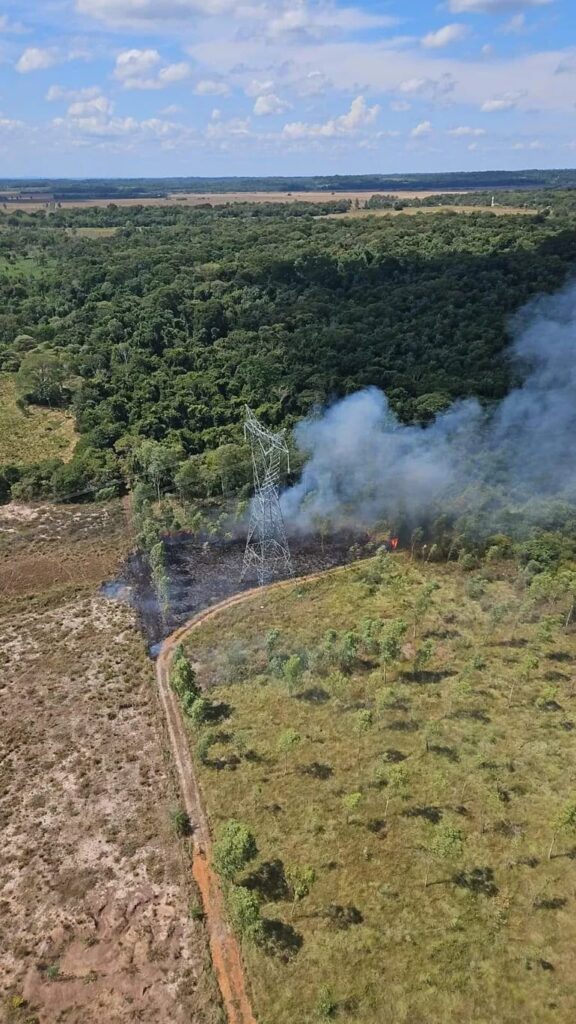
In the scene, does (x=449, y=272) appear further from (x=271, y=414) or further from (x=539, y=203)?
(x=539, y=203)

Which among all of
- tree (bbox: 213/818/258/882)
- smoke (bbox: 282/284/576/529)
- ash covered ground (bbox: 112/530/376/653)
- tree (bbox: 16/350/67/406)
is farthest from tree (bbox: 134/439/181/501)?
tree (bbox: 213/818/258/882)

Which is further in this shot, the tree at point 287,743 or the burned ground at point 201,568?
the burned ground at point 201,568

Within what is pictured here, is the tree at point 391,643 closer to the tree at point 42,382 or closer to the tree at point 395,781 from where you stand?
the tree at point 395,781

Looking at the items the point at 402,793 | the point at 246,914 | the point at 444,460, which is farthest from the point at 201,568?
the point at 246,914

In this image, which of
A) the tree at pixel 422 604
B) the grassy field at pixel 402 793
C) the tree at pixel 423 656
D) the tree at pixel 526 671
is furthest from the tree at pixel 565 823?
the tree at pixel 422 604

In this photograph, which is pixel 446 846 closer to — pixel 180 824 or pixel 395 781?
pixel 395 781

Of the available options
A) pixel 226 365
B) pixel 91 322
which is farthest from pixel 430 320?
pixel 91 322
